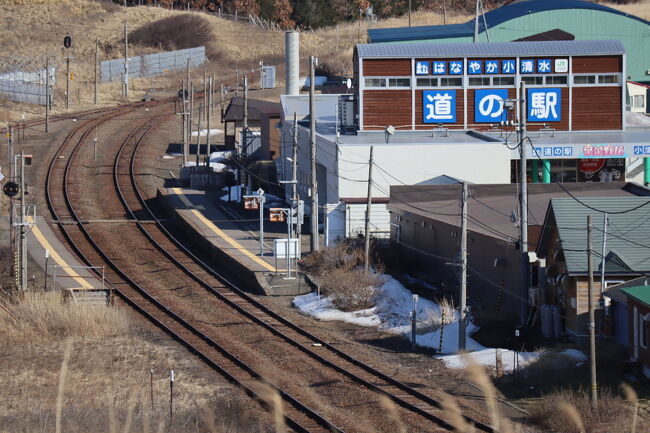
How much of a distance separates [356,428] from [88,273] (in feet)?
51.9

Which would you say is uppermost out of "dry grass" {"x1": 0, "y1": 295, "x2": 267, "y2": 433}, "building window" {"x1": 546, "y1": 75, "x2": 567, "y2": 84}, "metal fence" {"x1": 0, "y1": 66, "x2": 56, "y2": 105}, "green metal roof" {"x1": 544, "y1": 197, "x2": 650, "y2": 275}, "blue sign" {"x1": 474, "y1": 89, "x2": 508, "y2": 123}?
"metal fence" {"x1": 0, "y1": 66, "x2": 56, "y2": 105}

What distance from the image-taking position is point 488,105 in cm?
3806

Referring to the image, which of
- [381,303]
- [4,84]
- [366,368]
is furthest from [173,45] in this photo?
[366,368]

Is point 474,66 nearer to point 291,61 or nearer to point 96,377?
point 291,61

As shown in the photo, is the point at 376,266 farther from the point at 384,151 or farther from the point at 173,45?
the point at 173,45

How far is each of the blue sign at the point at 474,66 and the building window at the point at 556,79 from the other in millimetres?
2553

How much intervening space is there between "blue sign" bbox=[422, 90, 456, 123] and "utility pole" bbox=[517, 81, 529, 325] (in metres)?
16.8

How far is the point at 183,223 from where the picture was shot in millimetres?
36344

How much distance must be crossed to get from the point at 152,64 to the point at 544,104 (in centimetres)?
4240

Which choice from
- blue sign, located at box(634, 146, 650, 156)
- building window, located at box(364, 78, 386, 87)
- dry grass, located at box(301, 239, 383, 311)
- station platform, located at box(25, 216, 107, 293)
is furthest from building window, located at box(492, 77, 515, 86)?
station platform, located at box(25, 216, 107, 293)

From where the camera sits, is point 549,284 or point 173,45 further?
point 173,45

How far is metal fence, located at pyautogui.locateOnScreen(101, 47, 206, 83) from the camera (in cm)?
7156

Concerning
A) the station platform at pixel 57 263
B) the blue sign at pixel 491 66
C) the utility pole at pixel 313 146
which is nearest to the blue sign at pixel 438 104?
the blue sign at pixel 491 66

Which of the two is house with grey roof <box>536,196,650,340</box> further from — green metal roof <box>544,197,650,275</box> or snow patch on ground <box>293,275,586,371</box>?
snow patch on ground <box>293,275,586,371</box>
